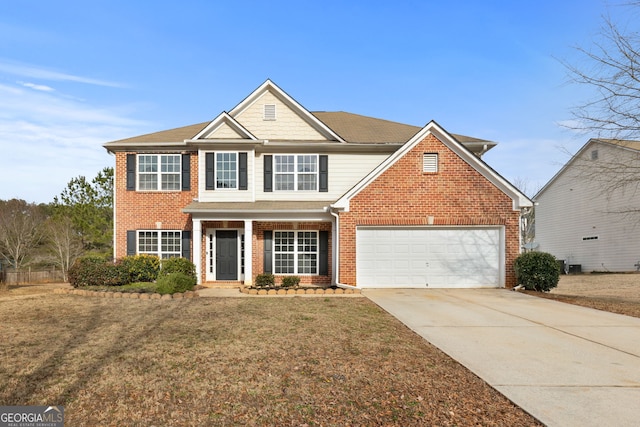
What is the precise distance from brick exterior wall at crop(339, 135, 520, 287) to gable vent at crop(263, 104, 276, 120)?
213 inches

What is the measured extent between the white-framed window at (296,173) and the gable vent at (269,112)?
6.01 feet

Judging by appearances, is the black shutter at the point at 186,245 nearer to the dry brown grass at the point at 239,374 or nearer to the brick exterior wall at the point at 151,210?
the brick exterior wall at the point at 151,210

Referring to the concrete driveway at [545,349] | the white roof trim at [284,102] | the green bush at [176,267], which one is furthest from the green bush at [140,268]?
the concrete driveway at [545,349]

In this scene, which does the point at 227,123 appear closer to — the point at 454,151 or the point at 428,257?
the point at 454,151

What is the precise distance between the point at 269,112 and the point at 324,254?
6.35m

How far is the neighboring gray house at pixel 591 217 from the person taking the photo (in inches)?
930

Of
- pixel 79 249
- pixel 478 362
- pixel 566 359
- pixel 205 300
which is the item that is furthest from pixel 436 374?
pixel 79 249

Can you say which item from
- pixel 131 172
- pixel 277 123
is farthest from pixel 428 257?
pixel 131 172

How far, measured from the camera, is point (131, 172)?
16750 millimetres

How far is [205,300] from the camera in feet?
40.1

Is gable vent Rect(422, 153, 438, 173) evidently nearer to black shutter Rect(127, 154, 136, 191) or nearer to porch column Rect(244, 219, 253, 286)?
porch column Rect(244, 219, 253, 286)

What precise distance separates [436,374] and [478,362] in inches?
36.5

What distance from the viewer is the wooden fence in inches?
855

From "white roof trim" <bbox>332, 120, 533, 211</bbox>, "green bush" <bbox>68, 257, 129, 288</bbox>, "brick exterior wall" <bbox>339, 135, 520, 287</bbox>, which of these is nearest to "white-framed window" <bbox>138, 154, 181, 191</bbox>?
"green bush" <bbox>68, 257, 129, 288</bbox>
